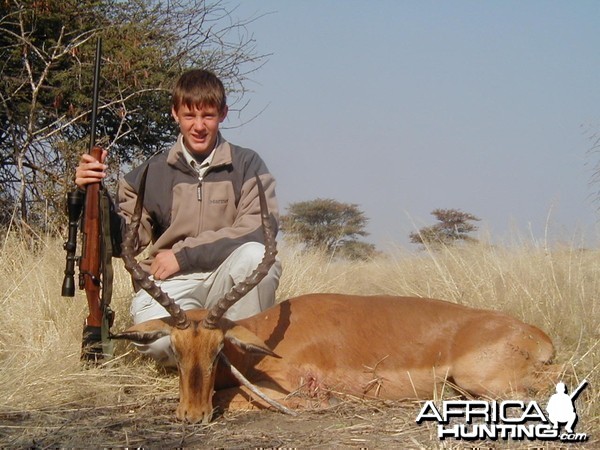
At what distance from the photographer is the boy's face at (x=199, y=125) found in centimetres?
541

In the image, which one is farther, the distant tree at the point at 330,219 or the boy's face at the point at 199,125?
the distant tree at the point at 330,219

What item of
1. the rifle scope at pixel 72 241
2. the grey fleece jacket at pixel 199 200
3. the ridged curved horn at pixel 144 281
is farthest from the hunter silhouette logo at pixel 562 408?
the rifle scope at pixel 72 241

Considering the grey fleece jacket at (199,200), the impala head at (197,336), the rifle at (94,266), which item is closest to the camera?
the impala head at (197,336)

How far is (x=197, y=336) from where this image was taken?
429 centimetres

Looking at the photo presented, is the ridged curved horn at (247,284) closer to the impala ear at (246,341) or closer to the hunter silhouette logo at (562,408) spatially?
the impala ear at (246,341)

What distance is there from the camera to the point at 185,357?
424 centimetres

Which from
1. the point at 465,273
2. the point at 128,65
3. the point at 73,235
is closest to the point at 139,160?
the point at 128,65

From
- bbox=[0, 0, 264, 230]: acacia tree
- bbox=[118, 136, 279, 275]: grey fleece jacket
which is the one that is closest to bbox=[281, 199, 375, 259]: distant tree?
bbox=[0, 0, 264, 230]: acacia tree

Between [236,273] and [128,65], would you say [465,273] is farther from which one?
[128,65]

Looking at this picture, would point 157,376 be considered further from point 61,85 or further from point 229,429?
point 61,85

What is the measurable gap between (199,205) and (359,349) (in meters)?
1.54

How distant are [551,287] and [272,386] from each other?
3424 mm

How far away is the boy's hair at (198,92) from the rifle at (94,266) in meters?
0.75

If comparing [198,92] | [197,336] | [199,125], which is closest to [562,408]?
[197,336]
